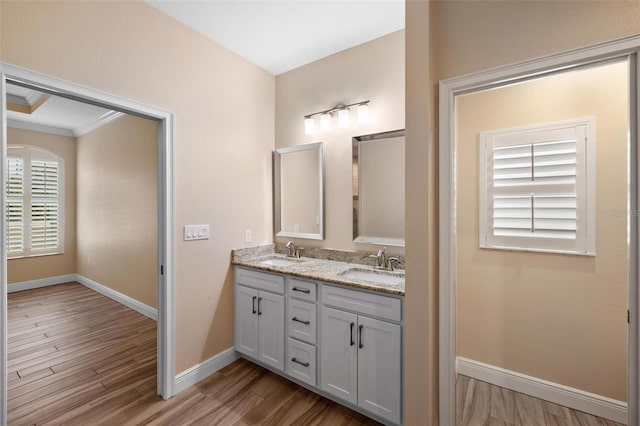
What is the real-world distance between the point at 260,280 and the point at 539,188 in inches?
88.4

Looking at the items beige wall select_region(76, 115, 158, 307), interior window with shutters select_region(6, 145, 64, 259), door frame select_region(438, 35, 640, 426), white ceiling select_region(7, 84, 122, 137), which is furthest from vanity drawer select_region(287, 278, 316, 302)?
interior window with shutters select_region(6, 145, 64, 259)

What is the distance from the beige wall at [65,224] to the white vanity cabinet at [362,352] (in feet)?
17.7

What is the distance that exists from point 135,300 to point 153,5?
3425 millimetres

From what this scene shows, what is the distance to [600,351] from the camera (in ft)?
6.34

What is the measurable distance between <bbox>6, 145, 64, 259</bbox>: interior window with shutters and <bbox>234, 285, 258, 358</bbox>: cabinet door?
14.5 ft

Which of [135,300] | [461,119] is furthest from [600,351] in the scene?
[135,300]

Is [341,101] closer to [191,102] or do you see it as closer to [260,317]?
[191,102]

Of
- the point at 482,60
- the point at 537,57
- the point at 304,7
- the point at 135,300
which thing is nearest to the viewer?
the point at 537,57

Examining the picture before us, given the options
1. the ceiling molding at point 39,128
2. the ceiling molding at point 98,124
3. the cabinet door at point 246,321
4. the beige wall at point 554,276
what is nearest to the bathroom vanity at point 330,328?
the cabinet door at point 246,321

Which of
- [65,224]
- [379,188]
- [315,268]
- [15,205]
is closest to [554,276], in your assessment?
[379,188]

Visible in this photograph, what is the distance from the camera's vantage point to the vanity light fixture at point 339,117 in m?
2.46

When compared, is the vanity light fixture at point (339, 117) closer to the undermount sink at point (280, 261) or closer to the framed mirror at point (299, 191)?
the framed mirror at point (299, 191)

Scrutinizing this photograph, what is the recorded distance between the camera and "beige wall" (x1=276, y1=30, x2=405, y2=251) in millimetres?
2355

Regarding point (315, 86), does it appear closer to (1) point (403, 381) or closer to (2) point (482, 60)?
(2) point (482, 60)
